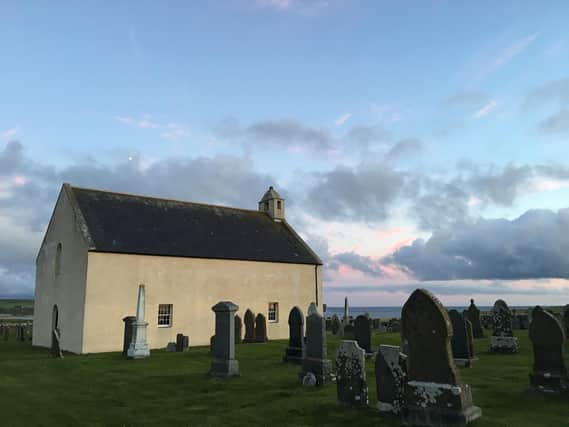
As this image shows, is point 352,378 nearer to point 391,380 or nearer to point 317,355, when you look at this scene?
point 391,380

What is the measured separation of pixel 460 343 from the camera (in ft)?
48.2

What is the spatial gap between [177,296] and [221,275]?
328 cm

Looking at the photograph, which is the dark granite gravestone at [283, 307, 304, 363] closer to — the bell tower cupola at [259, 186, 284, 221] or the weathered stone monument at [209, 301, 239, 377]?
the weathered stone monument at [209, 301, 239, 377]

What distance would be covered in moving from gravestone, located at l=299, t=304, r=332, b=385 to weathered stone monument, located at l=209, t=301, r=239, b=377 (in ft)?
7.96

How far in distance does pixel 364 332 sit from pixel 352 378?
289 inches

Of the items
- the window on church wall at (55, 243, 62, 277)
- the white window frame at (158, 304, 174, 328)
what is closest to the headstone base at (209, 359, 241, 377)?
the white window frame at (158, 304, 174, 328)

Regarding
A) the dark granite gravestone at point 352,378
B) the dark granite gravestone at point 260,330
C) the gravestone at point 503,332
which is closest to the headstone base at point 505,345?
the gravestone at point 503,332

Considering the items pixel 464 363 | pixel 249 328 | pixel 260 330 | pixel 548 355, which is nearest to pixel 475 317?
pixel 464 363

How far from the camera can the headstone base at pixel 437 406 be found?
730 centimetres

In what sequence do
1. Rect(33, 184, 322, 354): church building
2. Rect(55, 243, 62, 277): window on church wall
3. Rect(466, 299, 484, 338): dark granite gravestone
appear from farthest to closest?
Rect(55, 243, 62, 277): window on church wall → Rect(466, 299, 484, 338): dark granite gravestone → Rect(33, 184, 322, 354): church building

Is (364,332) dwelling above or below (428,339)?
below

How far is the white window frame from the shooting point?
977 inches

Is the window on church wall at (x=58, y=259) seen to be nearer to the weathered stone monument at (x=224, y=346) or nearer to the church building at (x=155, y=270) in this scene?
the church building at (x=155, y=270)

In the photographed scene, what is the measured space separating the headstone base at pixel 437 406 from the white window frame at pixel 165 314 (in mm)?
19420
